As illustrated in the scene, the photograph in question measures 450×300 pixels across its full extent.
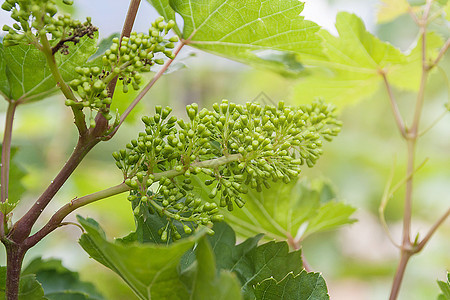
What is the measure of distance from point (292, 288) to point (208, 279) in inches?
7.1

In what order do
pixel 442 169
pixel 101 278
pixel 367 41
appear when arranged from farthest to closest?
1. pixel 442 169
2. pixel 101 278
3. pixel 367 41

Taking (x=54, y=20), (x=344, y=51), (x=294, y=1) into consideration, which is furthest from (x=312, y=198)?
(x=54, y=20)

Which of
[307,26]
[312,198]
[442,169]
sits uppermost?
[442,169]

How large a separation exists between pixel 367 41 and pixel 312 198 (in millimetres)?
310

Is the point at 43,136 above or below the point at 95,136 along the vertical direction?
above

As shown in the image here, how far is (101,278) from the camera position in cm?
151

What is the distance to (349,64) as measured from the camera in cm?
96

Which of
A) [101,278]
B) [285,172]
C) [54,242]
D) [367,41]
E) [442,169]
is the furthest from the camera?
[442,169]

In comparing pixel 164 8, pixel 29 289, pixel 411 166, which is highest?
pixel 164 8

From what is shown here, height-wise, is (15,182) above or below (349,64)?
below

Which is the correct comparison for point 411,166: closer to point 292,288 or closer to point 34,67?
point 292,288

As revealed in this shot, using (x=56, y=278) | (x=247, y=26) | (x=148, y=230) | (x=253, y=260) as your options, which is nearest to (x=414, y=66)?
(x=247, y=26)

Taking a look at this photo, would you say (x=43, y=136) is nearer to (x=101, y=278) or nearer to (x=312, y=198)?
(x=101, y=278)

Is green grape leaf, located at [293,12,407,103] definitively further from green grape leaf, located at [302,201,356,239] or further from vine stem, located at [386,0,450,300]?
green grape leaf, located at [302,201,356,239]
